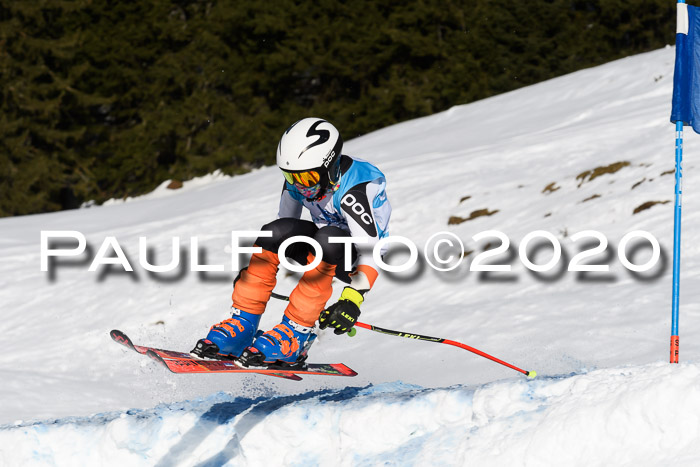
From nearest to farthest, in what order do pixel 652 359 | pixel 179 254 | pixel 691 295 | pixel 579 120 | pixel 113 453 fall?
1. pixel 113 453
2. pixel 652 359
3. pixel 691 295
4. pixel 179 254
5. pixel 579 120

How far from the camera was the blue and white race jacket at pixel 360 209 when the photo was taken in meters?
5.20

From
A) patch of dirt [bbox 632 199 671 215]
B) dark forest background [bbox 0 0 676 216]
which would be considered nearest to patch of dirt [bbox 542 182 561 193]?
patch of dirt [bbox 632 199 671 215]

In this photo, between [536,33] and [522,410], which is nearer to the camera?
[522,410]

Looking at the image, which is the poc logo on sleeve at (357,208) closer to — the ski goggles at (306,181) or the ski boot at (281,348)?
the ski goggles at (306,181)

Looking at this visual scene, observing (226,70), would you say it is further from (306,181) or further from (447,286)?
(306,181)

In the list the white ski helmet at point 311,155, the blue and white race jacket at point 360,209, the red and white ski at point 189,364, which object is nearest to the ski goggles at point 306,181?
the white ski helmet at point 311,155

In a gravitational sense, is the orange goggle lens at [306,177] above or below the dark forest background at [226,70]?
above

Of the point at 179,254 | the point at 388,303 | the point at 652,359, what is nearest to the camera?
the point at 652,359

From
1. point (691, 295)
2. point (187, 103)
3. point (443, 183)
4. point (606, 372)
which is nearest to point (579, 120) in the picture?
point (443, 183)

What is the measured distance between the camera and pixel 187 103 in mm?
30484

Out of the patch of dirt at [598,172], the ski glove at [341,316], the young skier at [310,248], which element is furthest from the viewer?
the patch of dirt at [598,172]

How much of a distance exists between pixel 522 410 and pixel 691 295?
11.1ft

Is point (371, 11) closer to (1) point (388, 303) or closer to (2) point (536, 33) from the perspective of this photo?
(2) point (536, 33)

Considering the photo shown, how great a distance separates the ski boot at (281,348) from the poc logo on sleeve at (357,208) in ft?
2.91
